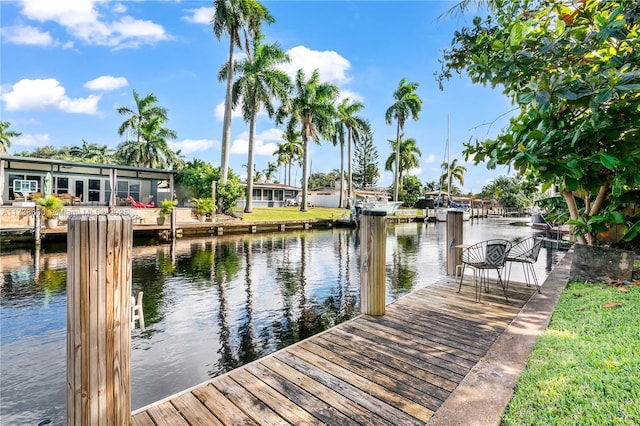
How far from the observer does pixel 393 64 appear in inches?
481

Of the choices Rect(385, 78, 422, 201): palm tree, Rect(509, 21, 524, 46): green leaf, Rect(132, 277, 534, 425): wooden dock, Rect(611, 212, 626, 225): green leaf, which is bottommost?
Rect(132, 277, 534, 425): wooden dock

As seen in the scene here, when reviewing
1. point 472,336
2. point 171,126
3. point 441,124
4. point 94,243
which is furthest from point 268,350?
point 441,124

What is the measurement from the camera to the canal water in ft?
13.2

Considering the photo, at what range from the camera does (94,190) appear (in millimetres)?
22469

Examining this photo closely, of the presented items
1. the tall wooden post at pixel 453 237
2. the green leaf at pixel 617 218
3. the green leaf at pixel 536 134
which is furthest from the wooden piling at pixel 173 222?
the green leaf at pixel 617 218

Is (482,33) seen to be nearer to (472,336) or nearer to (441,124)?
(472,336)

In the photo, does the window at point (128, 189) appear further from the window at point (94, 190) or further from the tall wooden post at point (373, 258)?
the tall wooden post at point (373, 258)

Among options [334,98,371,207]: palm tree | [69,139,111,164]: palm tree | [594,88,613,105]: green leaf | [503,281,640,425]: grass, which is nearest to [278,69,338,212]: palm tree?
[334,98,371,207]: palm tree

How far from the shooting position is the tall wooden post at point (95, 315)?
1822mm

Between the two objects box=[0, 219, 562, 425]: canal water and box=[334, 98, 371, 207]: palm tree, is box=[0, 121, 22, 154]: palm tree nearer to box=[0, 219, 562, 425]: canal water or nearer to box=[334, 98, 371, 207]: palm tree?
box=[0, 219, 562, 425]: canal water

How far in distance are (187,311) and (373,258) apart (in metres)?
4.43

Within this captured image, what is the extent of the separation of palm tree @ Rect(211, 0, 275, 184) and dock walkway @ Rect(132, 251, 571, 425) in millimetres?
20404

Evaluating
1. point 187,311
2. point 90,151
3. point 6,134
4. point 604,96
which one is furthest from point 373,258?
point 90,151

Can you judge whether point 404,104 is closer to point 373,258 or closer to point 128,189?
point 128,189
